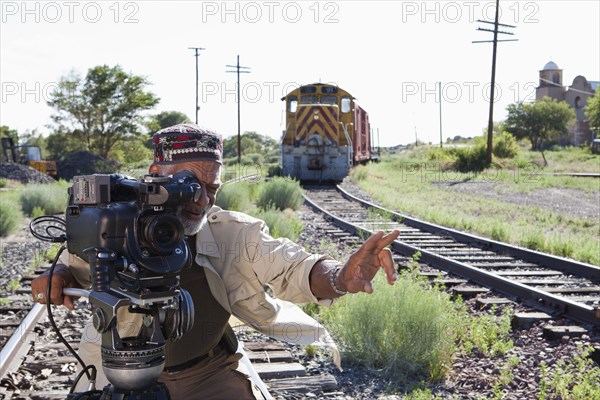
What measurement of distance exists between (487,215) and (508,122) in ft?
188

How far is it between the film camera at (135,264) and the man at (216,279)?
50cm

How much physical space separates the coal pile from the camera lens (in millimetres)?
26935

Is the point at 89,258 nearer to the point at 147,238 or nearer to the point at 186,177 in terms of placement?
the point at 147,238

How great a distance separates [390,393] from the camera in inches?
160

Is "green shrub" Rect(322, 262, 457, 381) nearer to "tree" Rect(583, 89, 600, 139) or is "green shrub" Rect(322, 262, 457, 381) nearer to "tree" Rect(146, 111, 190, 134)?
"tree" Rect(146, 111, 190, 134)

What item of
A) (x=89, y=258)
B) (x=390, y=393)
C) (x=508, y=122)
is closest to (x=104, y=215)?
(x=89, y=258)

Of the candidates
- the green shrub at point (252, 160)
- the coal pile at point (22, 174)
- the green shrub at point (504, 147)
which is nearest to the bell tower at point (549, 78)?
the green shrub at point (252, 160)

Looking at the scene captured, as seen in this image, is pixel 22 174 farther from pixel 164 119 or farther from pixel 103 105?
pixel 164 119

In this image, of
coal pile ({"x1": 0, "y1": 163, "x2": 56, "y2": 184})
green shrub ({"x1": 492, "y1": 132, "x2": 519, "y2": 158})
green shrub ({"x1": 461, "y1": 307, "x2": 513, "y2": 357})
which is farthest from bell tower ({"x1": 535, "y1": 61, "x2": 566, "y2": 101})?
green shrub ({"x1": 461, "y1": 307, "x2": 513, "y2": 357})

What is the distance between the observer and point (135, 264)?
202 centimetres

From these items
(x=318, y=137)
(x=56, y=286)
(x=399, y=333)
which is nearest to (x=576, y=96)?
(x=318, y=137)

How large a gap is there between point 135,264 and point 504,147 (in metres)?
39.4

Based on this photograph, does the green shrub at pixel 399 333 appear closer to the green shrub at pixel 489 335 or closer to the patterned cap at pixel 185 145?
the green shrub at pixel 489 335

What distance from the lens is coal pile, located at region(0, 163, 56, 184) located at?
27.6m
